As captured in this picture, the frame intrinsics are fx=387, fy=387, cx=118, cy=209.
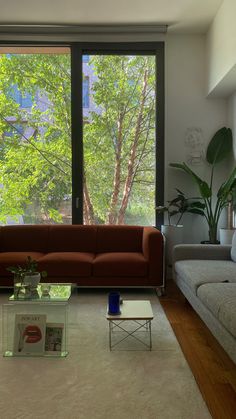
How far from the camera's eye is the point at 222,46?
4.09 m

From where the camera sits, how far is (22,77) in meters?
4.97

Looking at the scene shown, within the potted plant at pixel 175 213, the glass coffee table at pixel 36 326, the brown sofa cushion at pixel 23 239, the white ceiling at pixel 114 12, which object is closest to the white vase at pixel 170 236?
the potted plant at pixel 175 213

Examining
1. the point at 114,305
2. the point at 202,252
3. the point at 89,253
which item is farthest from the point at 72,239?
the point at 114,305

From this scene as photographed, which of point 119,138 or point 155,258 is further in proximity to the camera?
point 119,138

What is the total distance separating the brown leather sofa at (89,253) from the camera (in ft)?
13.1

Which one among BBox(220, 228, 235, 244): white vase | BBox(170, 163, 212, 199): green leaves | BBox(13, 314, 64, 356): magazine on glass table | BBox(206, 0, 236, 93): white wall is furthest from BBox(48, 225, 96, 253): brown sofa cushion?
BBox(206, 0, 236, 93): white wall

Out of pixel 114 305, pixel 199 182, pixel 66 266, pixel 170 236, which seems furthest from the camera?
pixel 170 236

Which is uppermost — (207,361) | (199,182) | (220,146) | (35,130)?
(35,130)

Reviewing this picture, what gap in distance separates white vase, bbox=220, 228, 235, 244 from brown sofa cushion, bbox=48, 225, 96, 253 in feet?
4.88

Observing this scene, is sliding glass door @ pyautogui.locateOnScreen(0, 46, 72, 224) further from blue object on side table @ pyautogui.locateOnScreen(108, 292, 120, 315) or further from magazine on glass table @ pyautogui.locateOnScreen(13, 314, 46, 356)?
magazine on glass table @ pyautogui.locateOnScreen(13, 314, 46, 356)

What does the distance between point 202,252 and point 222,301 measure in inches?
57.3

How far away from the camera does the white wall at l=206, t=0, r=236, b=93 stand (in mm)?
3730

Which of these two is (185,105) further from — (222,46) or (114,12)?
(114,12)

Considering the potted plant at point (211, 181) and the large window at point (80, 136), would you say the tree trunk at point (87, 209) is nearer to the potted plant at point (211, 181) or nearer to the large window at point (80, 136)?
the large window at point (80, 136)
